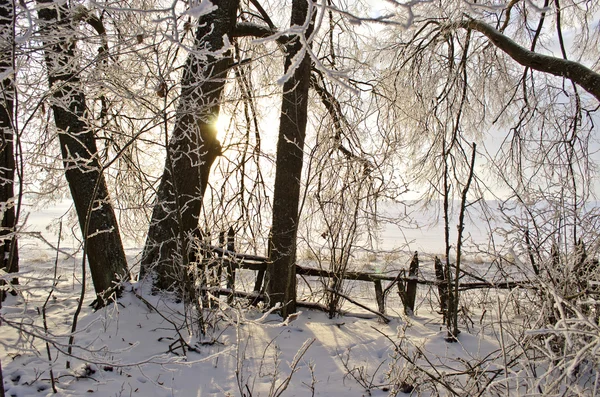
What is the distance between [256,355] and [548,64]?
4.69 meters

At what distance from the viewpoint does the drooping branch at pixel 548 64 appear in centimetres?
446

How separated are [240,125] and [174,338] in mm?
3666

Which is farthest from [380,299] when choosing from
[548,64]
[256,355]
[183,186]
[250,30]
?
[250,30]

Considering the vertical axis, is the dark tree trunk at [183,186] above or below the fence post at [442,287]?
above

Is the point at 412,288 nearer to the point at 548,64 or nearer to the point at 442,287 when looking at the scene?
the point at 442,287

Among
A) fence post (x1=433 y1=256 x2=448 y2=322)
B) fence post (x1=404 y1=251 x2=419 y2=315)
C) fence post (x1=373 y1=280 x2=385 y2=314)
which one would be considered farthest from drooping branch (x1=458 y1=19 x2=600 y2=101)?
fence post (x1=373 y1=280 x2=385 y2=314)

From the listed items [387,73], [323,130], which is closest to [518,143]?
[387,73]

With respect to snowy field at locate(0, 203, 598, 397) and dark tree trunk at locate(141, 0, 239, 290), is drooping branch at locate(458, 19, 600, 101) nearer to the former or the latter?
snowy field at locate(0, 203, 598, 397)

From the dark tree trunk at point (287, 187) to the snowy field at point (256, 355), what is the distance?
410 millimetres

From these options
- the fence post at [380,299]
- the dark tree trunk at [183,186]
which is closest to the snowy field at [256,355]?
the fence post at [380,299]

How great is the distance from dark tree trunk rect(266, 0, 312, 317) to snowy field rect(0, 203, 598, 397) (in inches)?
16.2

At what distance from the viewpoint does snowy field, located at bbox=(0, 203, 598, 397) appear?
2.76 m

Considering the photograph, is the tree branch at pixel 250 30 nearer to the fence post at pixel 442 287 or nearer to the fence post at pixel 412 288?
the fence post at pixel 412 288

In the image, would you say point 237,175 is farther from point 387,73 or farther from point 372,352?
point 372,352
